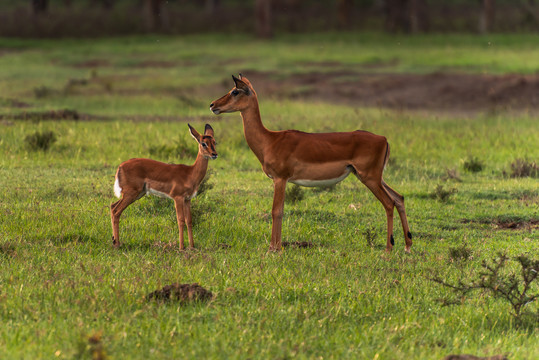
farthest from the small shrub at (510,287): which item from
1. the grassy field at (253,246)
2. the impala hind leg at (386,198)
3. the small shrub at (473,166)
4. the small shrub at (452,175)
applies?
the small shrub at (473,166)

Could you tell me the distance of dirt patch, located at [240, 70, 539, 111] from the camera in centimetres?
2464

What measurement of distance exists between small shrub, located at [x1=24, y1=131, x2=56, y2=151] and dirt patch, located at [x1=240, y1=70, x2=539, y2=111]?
36.4ft

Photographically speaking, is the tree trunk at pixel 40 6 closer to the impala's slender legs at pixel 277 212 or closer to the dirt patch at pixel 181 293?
the impala's slender legs at pixel 277 212

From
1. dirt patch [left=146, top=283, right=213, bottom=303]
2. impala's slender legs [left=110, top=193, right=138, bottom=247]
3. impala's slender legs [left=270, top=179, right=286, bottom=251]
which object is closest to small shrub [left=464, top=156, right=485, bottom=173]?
impala's slender legs [left=270, top=179, right=286, bottom=251]

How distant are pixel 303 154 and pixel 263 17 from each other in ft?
115

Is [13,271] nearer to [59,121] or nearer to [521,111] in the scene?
[59,121]

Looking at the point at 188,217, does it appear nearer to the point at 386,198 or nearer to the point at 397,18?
the point at 386,198

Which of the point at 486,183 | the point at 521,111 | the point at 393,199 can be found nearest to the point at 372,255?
the point at 393,199

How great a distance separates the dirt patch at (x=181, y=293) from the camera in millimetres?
6512

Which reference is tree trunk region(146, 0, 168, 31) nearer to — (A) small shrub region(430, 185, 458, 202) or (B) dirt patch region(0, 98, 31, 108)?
(B) dirt patch region(0, 98, 31, 108)

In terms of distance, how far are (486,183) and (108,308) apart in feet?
27.8

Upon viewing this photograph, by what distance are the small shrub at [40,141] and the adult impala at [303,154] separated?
22.3ft

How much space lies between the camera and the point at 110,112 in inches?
824

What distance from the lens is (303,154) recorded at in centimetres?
861
